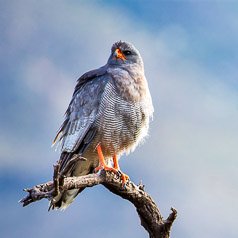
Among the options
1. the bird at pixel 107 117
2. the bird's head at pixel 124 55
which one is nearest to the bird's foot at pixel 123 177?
the bird at pixel 107 117

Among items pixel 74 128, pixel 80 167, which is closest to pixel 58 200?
pixel 80 167

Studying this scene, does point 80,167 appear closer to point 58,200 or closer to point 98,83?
point 58,200

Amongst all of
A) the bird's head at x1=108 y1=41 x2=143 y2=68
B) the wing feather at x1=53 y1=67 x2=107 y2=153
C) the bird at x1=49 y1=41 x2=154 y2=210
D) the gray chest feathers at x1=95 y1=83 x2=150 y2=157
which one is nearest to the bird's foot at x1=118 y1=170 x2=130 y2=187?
the bird at x1=49 y1=41 x2=154 y2=210

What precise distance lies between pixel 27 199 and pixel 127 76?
3.03 meters

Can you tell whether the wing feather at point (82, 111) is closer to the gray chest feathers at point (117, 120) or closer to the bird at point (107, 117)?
the bird at point (107, 117)

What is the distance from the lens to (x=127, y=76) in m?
7.14

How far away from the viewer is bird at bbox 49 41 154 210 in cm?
682

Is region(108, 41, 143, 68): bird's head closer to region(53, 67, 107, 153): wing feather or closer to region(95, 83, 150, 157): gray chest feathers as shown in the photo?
region(53, 67, 107, 153): wing feather

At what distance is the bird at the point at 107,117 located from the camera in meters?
6.82

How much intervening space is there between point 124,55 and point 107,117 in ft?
4.19

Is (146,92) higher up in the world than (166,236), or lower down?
higher up

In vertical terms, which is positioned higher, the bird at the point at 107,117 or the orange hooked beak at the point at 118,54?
the orange hooked beak at the point at 118,54

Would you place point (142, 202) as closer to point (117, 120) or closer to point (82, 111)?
point (117, 120)

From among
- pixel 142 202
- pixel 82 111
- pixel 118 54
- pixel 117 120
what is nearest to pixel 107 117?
pixel 117 120
